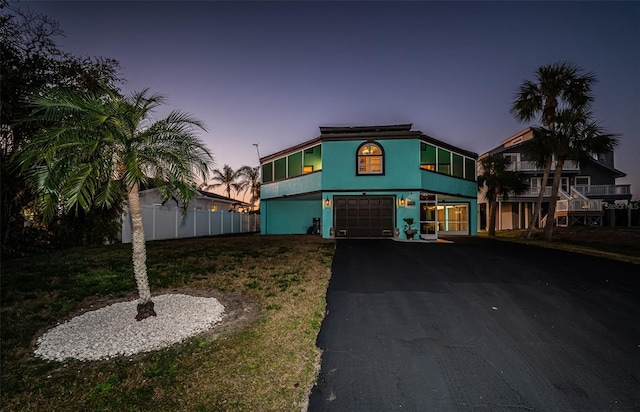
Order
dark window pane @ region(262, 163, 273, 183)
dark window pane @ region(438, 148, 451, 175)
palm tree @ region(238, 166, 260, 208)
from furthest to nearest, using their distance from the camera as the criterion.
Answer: palm tree @ region(238, 166, 260, 208)
dark window pane @ region(262, 163, 273, 183)
dark window pane @ region(438, 148, 451, 175)

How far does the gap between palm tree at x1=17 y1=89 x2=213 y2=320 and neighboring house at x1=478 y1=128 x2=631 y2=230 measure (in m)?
25.8

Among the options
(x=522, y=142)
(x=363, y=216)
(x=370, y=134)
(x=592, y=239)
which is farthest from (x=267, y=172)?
(x=522, y=142)

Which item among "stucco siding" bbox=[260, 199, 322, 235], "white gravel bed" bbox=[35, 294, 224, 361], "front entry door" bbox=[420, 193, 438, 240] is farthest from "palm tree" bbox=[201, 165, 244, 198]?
"white gravel bed" bbox=[35, 294, 224, 361]

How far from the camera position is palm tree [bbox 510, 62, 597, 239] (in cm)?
1490

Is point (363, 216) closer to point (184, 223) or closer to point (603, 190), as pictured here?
point (184, 223)

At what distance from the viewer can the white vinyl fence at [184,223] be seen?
48.1 feet

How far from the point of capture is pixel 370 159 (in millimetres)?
15797

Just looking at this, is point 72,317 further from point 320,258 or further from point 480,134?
point 480,134

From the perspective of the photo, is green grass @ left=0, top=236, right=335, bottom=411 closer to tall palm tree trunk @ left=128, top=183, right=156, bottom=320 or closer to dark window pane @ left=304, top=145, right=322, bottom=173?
tall palm tree trunk @ left=128, top=183, right=156, bottom=320

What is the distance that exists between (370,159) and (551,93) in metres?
10.9

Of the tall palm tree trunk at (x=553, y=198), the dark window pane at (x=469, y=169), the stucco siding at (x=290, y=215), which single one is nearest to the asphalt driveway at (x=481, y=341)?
the tall palm tree trunk at (x=553, y=198)

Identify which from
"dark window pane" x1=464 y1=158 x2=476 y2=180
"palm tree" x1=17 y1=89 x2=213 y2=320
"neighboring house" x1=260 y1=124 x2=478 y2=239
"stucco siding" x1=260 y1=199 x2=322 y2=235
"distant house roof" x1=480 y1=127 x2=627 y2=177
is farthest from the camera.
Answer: "distant house roof" x1=480 y1=127 x2=627 y2=177

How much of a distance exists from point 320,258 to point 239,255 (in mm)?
3114

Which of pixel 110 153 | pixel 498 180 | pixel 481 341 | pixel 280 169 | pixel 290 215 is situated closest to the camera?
pixel 481 341
